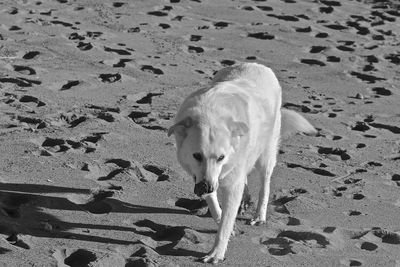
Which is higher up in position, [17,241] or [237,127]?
[237,127]

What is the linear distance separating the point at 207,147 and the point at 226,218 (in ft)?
2.04

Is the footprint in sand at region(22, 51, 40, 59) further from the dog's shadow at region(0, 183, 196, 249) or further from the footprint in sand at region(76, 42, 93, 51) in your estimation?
the dog's shadow at region(0, 183, 196, 249)

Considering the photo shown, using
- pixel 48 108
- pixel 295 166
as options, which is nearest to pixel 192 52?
pixel 48 108

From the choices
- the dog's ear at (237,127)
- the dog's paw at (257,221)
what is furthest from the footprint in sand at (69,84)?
the dog's ear at (237,127)

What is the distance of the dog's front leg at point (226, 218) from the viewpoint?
5.95 meters

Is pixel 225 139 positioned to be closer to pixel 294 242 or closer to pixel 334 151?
pixel 294 242

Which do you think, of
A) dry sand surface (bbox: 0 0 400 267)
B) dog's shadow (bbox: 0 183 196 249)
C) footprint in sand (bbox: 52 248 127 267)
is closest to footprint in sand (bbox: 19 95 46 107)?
dry sand surface (bbox: 0 0 400 267)

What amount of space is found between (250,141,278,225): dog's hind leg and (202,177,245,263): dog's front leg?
706 millimetres

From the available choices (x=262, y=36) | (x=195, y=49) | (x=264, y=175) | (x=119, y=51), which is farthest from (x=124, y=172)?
(x=262, y=36)

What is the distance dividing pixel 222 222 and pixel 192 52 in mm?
6037

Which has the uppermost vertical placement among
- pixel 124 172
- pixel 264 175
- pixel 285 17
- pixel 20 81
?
pixel 264 175

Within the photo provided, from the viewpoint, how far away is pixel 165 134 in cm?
857

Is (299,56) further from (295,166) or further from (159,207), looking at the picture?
(159,207)

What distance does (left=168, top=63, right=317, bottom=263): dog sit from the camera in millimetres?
5715
